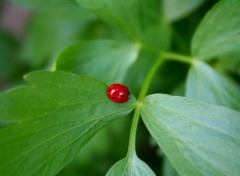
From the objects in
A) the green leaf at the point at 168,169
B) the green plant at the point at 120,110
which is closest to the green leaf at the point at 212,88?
the green plant at the point at 120,110

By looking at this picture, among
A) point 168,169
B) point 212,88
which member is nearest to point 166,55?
point 212,88

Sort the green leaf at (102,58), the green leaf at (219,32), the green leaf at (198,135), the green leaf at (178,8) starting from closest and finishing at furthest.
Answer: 1. the green leaf at (198,135)
2. the green leaf at (219,32)
3. the green leaf at (102,58)
4. the green leaf at (178,8)

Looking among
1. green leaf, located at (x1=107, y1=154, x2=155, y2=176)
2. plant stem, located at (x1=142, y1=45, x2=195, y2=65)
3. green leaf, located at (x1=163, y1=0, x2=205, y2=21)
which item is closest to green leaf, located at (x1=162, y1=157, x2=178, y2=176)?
green leaf, located at (x1=107, y1=154, x2=155, y2=176)

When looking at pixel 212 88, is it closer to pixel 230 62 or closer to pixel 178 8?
pixel 230 62

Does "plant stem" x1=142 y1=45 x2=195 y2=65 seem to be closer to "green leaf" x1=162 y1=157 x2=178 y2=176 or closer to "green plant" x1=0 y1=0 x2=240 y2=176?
"green plant" x1=0 y1=0 x2=240 y2=176

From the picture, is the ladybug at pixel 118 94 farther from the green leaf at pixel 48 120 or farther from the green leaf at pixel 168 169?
the green leaf at pixel 168 169
